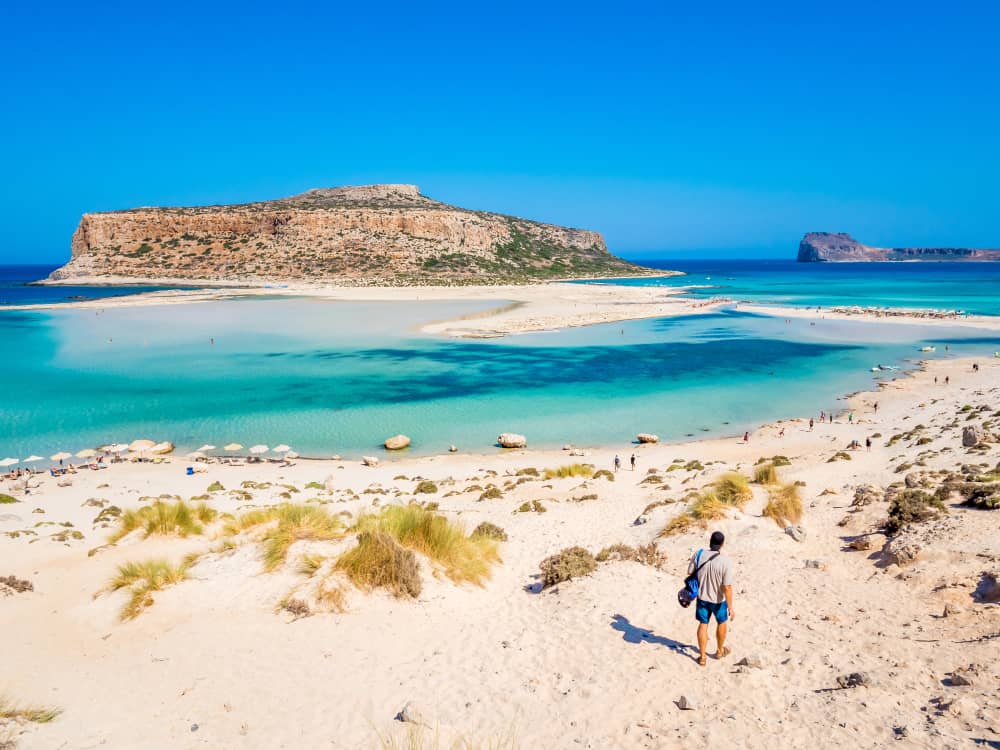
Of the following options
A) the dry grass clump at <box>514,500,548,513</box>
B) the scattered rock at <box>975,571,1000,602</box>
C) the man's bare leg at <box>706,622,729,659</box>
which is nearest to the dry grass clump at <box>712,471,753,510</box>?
the dry grass clump at <box>514,500,548,513</box>

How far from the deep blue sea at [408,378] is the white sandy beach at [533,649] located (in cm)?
1170

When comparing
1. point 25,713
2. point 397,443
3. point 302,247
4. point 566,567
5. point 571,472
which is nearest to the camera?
point 25,713

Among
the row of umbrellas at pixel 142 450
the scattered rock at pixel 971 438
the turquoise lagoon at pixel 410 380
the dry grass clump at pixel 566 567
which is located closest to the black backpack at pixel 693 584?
the dry grass clump at pixel 566 567

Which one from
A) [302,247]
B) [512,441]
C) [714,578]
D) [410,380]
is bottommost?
[512,441]

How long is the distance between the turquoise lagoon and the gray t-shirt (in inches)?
575

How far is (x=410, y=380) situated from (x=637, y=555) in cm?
2271

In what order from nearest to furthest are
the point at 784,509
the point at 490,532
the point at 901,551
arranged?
1. the point at 901,551
2. the point at 490,532
3. the point at 784,509

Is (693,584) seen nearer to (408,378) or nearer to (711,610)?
(711,610)

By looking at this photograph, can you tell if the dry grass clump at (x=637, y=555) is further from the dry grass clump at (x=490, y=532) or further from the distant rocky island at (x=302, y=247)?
the distant rocky island at (x=302, y=247)

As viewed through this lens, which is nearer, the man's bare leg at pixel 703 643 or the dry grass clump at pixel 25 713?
the dry grass clump at pixel 25 713

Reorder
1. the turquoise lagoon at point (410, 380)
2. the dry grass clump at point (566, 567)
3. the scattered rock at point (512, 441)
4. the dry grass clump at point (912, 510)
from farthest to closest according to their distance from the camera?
the turquoise lagoon at point (410, 380) < the scattered rock at point (512, 441) < the dry grass clump at point (912, 510) < the dry grass clump at point (566, 567)

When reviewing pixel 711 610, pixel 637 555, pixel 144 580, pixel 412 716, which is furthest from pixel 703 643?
pixel 144 580

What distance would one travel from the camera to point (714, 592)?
595 centimetres

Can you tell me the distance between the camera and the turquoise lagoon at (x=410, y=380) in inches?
880
